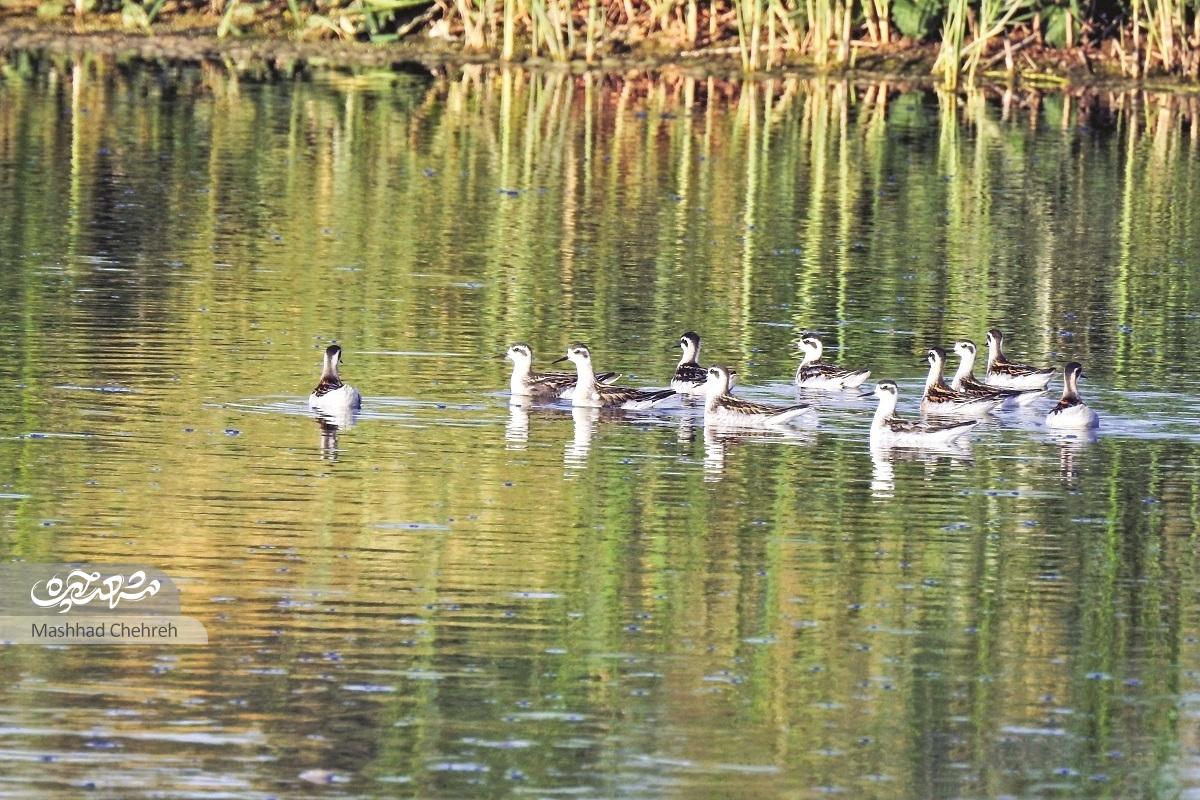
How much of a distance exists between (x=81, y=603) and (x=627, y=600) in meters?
2.95

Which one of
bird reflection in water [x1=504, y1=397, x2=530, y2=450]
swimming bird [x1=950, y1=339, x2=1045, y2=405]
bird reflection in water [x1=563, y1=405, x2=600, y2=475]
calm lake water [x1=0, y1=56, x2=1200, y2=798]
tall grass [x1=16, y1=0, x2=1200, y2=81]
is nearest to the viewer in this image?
calm lake water [x1=0, y1=56, x2=1200, y2=798]

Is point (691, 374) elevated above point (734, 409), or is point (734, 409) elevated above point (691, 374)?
point (691, 374)

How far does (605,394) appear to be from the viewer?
20.7 metres

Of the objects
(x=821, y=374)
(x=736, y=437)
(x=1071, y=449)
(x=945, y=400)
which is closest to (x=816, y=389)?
(x=821, y=374)

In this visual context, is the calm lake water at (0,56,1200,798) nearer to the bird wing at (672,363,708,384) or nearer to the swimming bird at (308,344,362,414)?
the swimming bird at (308,344,362,414)

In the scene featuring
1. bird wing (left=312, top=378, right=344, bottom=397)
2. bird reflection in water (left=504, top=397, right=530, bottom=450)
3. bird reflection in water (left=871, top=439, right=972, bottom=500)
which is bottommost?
bird reflection in water (left=871, top=439, right=972, bottom=500)

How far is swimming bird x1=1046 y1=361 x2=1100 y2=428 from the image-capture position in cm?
1972

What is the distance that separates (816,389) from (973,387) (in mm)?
1301

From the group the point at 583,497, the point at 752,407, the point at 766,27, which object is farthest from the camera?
the point at 766,27

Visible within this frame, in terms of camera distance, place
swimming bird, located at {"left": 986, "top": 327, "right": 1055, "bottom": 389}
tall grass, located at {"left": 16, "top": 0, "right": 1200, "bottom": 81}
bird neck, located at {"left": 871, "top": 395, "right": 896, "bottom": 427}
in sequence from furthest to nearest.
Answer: tall grass, located at {"left": 16, "top": 0, "right": 1200, "bottom": 81} → swimming bird, located at {"left": 986, "top": 327, "right": 1055, "bottom": 389} → bird neck, located at {"left": 871, "top": 395, "right": 896, "bottom": 427}

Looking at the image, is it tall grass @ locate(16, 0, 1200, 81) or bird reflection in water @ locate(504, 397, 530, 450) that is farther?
tall grass @ locate(16, 0, 1200, 81)

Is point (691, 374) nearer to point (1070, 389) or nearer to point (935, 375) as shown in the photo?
point (935, 375)

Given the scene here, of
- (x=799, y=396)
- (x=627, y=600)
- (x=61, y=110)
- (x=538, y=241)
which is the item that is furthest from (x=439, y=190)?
(x=627, y=600)

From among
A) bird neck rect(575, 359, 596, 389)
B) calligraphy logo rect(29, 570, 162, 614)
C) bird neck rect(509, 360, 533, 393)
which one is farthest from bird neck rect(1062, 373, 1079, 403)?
calligraphy logo rect(29, 570, 162, 614)
